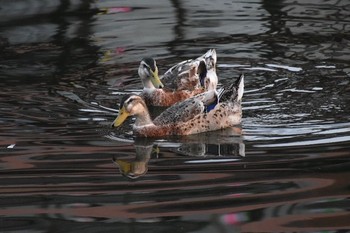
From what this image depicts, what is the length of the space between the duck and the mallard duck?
101 centimetres

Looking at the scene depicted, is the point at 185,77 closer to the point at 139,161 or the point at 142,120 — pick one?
the point at 142,120

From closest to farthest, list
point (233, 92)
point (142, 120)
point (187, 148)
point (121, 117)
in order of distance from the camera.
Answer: point (187, 148)
point (121, 117)
point (142, 120)
point (233, 92)

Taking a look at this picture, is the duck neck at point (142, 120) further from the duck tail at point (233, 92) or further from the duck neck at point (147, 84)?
the duck neck at point (147, 84)

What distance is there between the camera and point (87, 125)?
434 inches

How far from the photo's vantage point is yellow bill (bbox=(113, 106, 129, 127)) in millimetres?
10766

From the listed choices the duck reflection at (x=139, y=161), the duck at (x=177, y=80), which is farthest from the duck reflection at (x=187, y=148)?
the duck at (x=177, y=80)

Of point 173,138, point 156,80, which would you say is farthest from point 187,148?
point 156,80

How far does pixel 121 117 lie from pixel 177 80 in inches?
91.7

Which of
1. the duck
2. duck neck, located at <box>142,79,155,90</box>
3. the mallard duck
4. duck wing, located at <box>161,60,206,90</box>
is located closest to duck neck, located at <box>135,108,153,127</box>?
the mallard duck

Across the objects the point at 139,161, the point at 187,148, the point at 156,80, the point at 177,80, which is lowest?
the point at 177,80

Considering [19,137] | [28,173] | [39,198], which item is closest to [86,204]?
[39,198]

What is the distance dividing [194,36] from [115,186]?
280 inches

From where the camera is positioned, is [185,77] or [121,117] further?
[185,77]

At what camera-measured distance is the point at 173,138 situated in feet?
35.8
